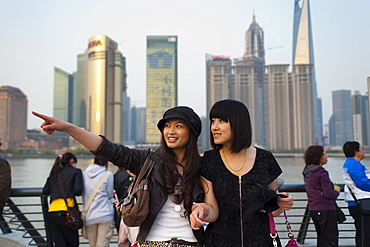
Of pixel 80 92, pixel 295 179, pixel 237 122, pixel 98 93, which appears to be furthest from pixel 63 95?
pixel 237 122

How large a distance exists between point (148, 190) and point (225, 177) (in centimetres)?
38

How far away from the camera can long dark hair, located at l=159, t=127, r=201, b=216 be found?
142 centimetres

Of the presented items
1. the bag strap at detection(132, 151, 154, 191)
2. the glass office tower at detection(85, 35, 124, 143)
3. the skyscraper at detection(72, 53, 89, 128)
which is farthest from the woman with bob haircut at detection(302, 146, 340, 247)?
the skyscraper at detection(72, 53, 89, 128)

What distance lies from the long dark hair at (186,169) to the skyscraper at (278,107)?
62.6m

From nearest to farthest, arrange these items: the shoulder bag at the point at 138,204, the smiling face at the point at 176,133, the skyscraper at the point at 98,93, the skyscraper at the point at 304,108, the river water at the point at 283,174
A: the shoulder bag at the point at 138,204, the smiling face at the point at 176,133, the river water at the point at 283,174, the skyscraper at the point at 304,108, the skyscraper at the point at 98,93

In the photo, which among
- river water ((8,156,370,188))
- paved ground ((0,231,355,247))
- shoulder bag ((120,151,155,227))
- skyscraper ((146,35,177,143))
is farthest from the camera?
skyscraper ((146,35,177,143))

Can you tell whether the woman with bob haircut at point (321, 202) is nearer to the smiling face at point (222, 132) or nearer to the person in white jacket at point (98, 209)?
the smiling face at point (222, 132)

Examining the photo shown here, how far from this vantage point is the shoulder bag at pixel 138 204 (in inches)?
53.7

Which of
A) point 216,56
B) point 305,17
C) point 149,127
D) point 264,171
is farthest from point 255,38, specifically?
point 264,171

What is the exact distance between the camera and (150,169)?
4.74 ft

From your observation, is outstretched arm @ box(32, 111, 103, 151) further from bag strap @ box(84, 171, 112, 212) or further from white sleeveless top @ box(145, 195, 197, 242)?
bag strap @ box(84, 171, 112, 212)

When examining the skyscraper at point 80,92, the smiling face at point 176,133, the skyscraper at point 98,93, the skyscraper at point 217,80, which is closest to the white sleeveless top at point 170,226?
the smiling face at point 176,133

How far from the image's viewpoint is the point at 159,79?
7688 cm

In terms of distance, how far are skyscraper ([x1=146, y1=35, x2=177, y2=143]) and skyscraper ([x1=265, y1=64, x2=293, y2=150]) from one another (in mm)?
22736
